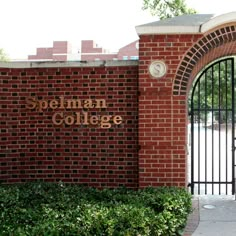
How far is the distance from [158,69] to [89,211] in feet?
10.2

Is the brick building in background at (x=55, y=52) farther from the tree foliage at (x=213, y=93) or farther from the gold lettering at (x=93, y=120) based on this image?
the gold lettering at (x=93, y=120)

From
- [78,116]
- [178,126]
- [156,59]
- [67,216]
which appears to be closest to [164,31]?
[156,59]

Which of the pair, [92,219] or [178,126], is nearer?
[92,219]

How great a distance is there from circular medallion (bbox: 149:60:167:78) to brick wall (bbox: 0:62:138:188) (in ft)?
1.44

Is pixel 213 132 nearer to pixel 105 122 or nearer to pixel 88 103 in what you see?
pixel 105 122

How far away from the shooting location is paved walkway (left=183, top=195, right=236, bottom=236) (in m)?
5.83

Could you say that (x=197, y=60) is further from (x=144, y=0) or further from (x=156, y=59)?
(x=144, y=0)

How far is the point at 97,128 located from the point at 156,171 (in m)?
1.28

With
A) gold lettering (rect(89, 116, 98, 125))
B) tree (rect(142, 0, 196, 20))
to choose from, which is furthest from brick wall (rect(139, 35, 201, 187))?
tree (rect(142, 0, 196, 20))

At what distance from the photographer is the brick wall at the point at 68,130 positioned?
24.8 ft

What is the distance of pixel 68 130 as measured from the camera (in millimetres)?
7680

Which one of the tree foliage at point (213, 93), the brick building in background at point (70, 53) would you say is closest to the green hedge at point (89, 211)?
the tree foliage at point (213, 93)

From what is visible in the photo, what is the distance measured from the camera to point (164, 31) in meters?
7.15

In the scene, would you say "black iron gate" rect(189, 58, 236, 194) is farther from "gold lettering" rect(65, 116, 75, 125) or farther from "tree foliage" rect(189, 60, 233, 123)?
"gold lettering" rect(65, 116, 75, 125)
